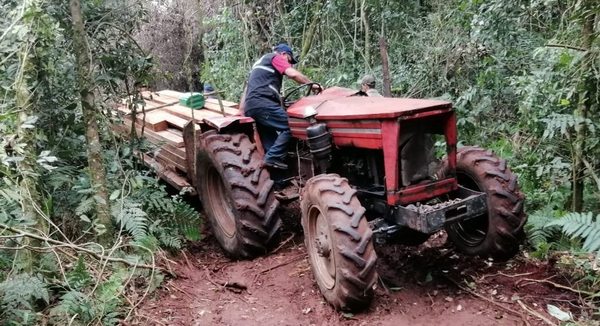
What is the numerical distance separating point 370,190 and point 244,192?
1149 mm

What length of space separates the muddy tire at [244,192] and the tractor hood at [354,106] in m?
0.59

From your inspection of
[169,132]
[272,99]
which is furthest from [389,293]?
[169,132]

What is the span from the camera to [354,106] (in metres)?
4.27

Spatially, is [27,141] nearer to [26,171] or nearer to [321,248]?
[26,171]

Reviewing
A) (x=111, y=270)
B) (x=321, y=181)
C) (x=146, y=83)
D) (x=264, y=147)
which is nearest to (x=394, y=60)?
(x=264, y=147)

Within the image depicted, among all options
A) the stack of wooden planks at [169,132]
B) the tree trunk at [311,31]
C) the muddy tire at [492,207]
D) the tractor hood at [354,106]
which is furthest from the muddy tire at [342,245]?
the tree trunk at [311,31]

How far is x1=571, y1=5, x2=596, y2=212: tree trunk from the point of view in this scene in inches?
152

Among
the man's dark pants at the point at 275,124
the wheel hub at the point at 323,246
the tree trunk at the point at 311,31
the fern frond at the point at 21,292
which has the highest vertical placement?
the tree trunk at the point at 311,31

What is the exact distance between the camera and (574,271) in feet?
12.2

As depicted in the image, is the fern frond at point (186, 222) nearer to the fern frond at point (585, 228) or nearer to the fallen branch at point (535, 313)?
the fallen branch at point (535, 313)

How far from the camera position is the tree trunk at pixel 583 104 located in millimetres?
3873

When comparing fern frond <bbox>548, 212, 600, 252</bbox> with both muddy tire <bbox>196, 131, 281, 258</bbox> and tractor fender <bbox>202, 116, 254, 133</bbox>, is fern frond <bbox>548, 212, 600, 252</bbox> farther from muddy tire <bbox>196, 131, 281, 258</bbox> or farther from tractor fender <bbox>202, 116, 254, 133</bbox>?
tractor fender <bbox>202, 116, 254, 133</bbox>

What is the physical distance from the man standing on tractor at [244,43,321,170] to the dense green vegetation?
3.35 feet

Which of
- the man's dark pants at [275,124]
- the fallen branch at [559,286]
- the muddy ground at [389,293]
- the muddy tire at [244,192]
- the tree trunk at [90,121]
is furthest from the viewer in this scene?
the man's dark pants at [275,124]
